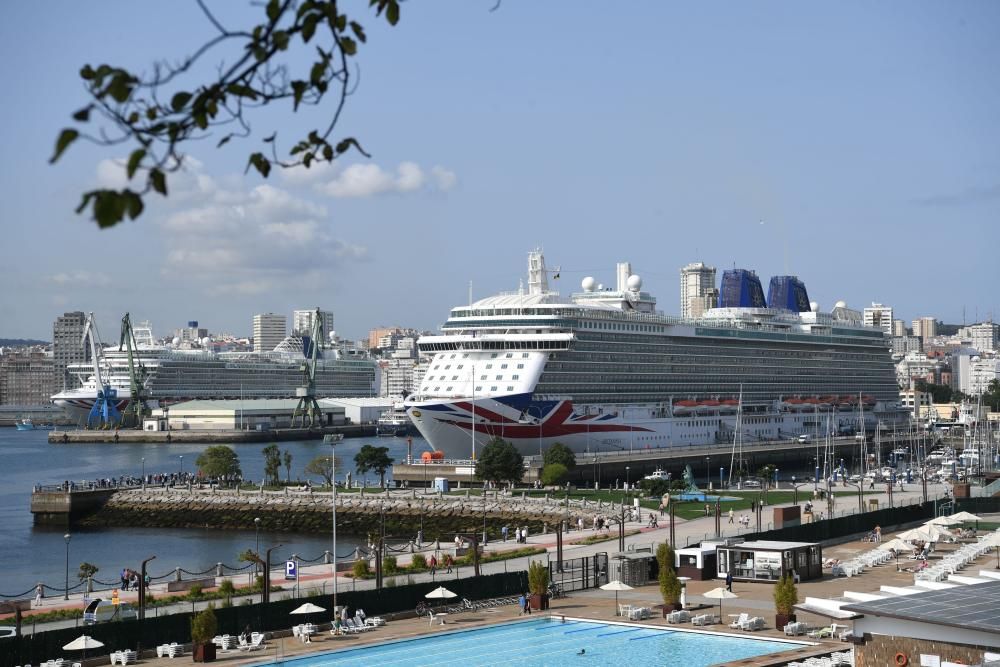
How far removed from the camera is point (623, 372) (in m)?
79.2

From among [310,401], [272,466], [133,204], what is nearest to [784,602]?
[133,204]

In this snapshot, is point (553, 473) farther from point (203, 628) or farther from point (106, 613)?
point (203, 628)

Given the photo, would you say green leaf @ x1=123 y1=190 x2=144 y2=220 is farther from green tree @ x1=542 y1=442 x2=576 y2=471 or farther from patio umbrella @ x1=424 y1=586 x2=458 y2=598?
green tree @ x1=542 y1=442 x2=576 y2=471

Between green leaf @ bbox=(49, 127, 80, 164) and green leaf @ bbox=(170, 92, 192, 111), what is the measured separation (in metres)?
0.68

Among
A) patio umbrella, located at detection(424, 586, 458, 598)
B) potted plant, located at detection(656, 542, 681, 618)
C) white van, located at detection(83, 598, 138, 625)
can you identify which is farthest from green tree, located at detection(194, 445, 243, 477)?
potted plant, located at detection(656, 542, 681, 618)

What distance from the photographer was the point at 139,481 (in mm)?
73625

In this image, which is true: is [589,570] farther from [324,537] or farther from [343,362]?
[343,362]

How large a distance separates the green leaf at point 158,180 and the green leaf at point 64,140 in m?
0.37

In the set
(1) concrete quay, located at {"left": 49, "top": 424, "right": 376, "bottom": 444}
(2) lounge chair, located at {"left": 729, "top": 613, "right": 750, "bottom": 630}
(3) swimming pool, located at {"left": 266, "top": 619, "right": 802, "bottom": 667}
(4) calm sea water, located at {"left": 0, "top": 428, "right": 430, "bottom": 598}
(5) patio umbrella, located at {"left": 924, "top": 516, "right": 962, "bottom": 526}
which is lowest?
(4) calm sea water, located at {"left": 0, "top": 428, "right": 430, "bottom": 598}

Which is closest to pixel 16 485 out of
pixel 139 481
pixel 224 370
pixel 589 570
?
pixel 139 481

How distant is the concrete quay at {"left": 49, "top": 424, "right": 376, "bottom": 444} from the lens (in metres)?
140

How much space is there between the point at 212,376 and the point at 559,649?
150878mm

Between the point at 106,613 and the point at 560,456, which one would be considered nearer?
the point at 106,613

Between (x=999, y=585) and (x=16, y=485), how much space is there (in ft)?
247
